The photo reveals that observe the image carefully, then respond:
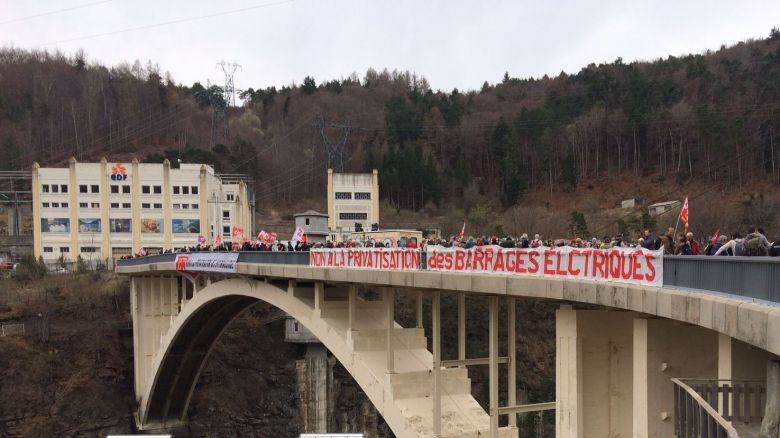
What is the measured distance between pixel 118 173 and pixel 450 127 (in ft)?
176

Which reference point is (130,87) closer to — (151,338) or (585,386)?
(151,338)

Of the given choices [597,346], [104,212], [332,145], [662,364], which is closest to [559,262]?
Result: [597,346]

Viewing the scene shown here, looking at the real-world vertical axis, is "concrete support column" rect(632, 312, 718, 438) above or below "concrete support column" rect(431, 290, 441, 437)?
above

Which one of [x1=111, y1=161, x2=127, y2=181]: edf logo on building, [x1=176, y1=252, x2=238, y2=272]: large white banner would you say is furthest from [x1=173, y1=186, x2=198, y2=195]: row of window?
[x1=176, y1=252, x2=238, y2=272]: large white banner

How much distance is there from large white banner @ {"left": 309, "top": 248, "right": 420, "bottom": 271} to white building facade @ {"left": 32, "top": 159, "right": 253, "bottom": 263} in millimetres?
39178

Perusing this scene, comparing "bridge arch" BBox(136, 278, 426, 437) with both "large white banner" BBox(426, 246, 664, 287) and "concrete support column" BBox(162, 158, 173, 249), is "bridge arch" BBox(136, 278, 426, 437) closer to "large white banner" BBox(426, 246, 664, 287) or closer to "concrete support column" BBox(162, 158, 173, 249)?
"large white banner" BBox(426, 246, 664, 287)

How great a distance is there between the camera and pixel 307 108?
106m

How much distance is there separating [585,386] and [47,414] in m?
39.9

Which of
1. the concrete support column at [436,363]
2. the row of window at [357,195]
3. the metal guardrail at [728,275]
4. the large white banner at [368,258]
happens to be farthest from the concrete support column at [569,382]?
the row of window at [357,195]

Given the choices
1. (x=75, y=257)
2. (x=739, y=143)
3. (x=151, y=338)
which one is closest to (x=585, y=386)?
(x=151, y=338)

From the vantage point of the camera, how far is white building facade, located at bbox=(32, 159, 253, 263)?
176 ft

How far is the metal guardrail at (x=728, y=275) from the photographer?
19.1 feet

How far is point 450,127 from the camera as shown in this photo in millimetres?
95188

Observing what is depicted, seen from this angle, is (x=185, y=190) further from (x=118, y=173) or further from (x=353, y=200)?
(x=353, y=200)
